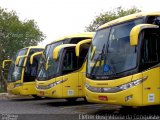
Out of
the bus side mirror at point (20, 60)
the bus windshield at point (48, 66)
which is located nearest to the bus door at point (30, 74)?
the bus side mirror at point (20, 60)

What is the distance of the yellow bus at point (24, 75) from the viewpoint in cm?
1944

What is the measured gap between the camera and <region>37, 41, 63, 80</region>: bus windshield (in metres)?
15.2

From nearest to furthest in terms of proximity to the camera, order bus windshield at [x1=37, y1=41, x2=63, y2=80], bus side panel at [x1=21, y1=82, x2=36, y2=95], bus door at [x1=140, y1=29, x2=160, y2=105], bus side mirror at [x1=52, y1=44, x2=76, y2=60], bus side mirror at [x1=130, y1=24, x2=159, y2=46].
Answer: bus side mirror at [x1=130, y1=24, x2=159, y2=46] → bus door at [x1=140, y1=29, x2=160, y2=105] → bus side mirror at [x1=52, y1=44, x2=76, y2=60] → bus windshield at [x1=37, y1=41, x2=63, y2=80] → bus side panel at [x1=21, y1=82, x2=36, y2=95]

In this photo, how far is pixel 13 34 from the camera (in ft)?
136

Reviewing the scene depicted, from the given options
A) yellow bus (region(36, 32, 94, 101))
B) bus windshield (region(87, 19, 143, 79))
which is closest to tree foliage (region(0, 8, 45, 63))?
yellow bus (region(36, 32, 94, 101))

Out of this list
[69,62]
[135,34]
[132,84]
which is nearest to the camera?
[135,34]

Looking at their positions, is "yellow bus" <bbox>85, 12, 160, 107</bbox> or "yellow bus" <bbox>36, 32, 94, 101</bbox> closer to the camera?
"yellow bus" <bbox>85, 12, 160, 107</bbox>

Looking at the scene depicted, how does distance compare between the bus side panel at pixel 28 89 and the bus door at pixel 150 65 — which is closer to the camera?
the bus door at pixel 150 65

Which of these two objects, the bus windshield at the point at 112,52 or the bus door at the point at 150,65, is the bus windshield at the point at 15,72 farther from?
the bus door at the point at 150,65

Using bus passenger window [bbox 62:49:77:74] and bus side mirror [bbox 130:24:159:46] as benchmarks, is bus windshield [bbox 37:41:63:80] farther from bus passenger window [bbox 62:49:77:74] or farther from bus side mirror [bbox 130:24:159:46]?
bus side mirror [bbox 130:24:159:46]

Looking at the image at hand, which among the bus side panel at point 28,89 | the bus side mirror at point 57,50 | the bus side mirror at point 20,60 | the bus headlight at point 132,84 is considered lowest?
the bus side panel at point 28,89

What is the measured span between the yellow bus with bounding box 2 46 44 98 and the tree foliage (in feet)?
64.3

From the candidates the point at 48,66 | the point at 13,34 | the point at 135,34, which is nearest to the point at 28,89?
the point at 48,66

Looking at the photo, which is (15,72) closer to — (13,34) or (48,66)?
(48,66)
